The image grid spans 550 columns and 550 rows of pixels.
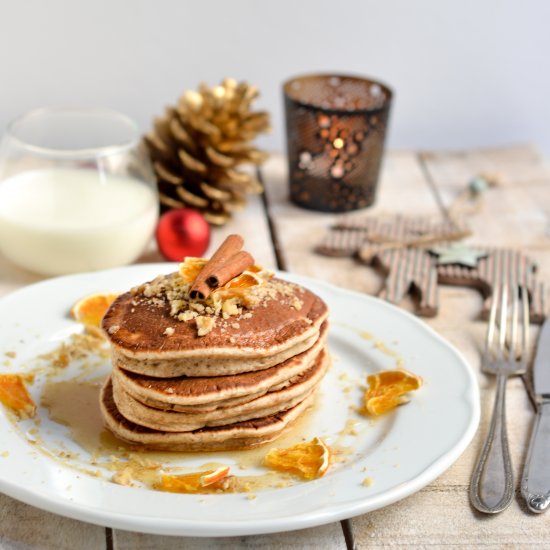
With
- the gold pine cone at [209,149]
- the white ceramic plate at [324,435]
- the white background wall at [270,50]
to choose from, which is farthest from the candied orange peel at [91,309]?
the white background wall at [270,50]

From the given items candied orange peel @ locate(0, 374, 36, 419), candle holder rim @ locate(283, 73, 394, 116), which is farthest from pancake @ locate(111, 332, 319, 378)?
candle holder rim @ locate(283, 73, 394, 116)

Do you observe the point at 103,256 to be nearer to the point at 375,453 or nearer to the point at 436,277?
the point at 436,277

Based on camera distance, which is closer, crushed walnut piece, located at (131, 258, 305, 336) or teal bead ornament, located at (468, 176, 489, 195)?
crushed walnut piece, located at (131, 258, 305, 336)

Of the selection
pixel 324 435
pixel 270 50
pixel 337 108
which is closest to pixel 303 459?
pixel 324 435

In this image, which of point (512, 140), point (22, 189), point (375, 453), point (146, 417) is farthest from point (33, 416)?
point (512, 140)

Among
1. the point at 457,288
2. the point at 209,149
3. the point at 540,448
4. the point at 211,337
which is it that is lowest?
the point at 457,288

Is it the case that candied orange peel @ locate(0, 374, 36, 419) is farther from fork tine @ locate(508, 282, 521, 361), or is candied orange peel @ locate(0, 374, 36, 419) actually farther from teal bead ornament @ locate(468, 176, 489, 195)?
teal bead ornament @ locate(468, 176, 489, 195)

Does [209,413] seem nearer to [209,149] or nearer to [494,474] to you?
[494,474]
